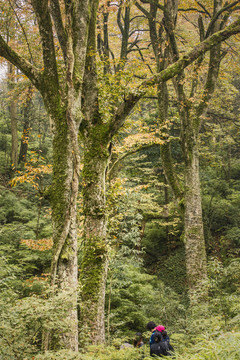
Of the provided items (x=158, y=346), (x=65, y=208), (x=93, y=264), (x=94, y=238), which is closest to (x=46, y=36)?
(x=65, y=208)

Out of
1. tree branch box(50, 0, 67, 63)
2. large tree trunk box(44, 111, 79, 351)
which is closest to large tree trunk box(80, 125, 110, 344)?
large tree trunk box(44, 111, 79, 351)

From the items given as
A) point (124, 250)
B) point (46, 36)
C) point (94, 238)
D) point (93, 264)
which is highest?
point (46, 36)

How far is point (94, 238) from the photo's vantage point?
15.6 feet

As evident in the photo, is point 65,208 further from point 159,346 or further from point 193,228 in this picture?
point 193,228

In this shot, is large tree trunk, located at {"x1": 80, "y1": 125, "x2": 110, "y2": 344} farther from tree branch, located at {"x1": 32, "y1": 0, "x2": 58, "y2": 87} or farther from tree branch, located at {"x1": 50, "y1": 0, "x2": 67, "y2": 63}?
tree branch, located at {"x1": 50, "y1": 0, "x2": 67, "y2": 63}

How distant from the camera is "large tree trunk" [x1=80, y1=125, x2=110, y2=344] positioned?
172 inches

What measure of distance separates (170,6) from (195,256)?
7.77 metres

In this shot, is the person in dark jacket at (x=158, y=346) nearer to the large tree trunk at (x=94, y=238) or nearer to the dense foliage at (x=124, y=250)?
the dense foliage at (x=124, y=250)

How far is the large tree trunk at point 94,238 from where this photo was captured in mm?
4363

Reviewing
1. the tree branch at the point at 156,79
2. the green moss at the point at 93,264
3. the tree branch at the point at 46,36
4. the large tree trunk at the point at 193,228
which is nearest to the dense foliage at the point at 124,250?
the green moss at the point at 93,264

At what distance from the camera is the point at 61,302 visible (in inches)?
92.7

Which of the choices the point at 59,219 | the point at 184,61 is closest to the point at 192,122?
the point at 184,61

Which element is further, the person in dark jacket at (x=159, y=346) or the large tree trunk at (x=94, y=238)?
the large tree trunk at (x=94, y=238)

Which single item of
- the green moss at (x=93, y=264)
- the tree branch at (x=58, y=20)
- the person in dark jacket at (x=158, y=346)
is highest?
the tree branch at (x=58, y=20)
